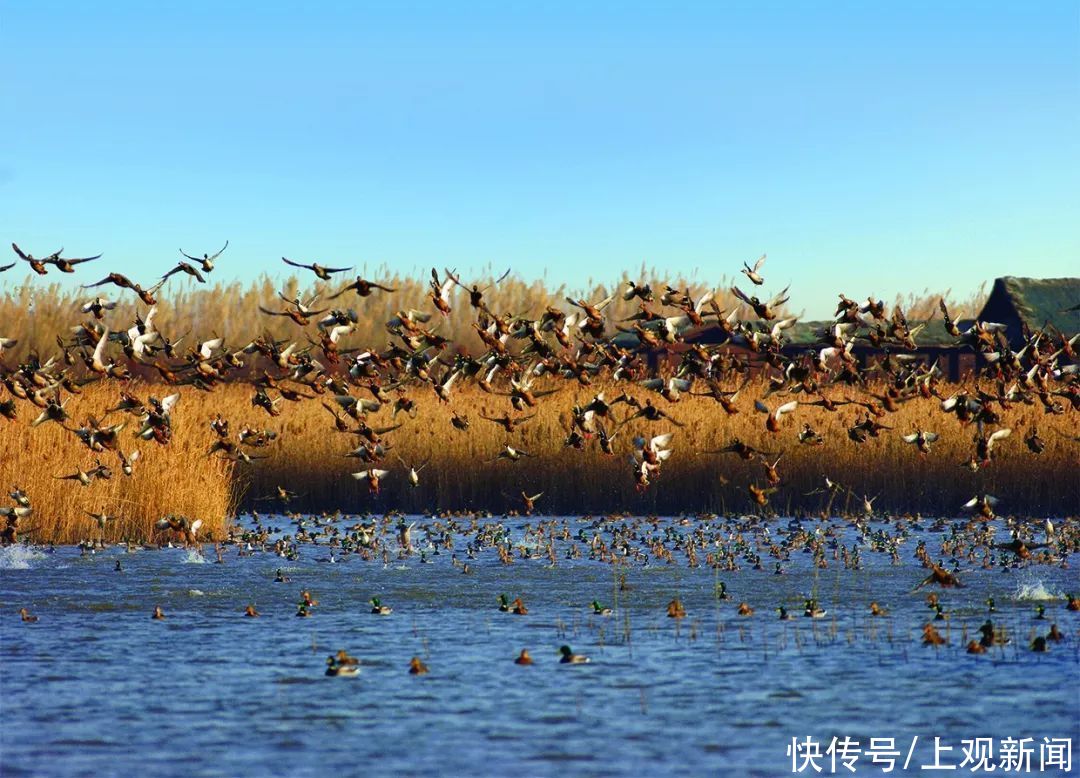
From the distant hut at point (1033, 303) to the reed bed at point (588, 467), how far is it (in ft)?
94.2

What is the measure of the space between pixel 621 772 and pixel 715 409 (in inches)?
1053

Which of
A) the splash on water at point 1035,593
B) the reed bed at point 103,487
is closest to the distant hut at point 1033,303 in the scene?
the reed bed at point 103,487

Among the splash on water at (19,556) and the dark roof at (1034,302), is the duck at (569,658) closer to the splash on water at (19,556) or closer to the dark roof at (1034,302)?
the splash on water at (19,556)

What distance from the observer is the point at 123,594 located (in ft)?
72.2

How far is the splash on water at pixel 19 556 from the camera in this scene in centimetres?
2541

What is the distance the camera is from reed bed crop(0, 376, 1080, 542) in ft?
105

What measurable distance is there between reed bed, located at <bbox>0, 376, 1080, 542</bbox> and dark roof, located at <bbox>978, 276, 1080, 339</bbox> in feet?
94.9

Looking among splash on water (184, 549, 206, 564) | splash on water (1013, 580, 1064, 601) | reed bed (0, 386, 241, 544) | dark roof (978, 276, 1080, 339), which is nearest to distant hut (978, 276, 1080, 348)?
dark roof (978, 276, 1080, 339)

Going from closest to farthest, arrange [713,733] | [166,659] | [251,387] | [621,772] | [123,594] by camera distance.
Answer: [621,772] → [713,733] → [166,659] → [123,594] → [251,387]

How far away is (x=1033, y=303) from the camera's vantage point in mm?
66125

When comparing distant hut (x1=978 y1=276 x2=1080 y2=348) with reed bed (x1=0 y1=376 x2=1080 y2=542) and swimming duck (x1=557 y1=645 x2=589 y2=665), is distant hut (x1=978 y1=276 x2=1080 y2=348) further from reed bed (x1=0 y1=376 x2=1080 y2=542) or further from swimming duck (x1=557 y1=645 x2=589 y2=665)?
swimming duck (x1=557 y1=645 x2=589 y2=665)

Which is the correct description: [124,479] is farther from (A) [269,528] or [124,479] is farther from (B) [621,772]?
(B) [621,772]

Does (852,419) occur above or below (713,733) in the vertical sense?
above

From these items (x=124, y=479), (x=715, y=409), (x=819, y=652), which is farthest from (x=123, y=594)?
(x=715, y=409)
